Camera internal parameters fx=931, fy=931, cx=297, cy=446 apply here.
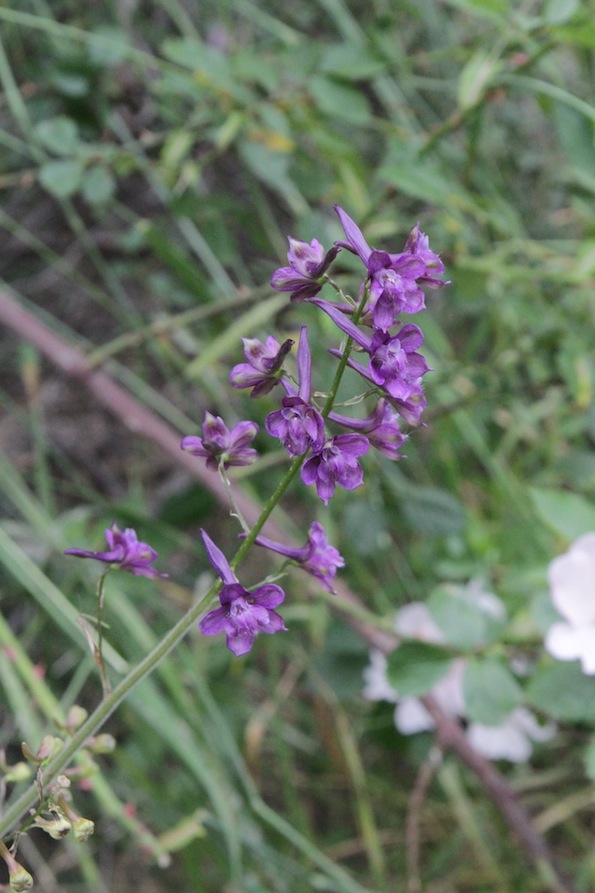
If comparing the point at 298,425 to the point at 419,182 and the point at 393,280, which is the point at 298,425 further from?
the point at 419,182

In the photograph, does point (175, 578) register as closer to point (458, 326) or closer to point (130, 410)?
point (130, 410)

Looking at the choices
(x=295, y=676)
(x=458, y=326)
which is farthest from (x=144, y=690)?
(x=458, y=326)

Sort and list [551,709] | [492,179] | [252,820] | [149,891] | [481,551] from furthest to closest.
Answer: [492,179] → [149,891] → [481,551] → [252,820] → [551,709]

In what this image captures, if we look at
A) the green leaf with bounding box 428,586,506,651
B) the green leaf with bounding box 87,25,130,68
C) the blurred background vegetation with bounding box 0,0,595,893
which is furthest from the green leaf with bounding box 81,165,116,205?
the green leaf with bounding box 428,586,506,651

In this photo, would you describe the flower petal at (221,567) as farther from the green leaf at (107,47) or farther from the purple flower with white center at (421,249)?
the green leaf at (107,47)

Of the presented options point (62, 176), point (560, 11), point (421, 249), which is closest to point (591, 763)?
point (421, 249)
